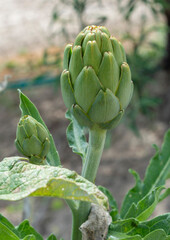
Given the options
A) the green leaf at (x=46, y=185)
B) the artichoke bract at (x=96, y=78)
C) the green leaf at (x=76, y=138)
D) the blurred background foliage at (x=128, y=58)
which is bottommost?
the blurred background foliage at (x=128, y=58)

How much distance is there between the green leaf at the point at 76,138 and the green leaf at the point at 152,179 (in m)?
0.15

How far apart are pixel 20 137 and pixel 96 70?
17 centimetres

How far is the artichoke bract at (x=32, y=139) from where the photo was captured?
60 cm

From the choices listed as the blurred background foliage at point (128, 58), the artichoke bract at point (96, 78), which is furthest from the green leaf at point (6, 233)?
the blurred background foliage at point (128, 58)

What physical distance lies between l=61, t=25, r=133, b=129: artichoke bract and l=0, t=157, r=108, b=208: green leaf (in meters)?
0.11

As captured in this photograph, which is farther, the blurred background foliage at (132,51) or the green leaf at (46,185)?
the blurred background foliage at (132,51)

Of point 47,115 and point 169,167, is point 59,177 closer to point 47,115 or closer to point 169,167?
point 169,167

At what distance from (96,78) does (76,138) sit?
211 millimetres

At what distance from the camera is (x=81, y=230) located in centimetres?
60

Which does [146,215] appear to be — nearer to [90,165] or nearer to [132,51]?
[90,165]

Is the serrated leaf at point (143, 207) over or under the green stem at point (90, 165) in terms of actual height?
under

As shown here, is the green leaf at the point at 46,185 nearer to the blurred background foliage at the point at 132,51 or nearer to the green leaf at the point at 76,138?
the green leaf at the point at 76,138

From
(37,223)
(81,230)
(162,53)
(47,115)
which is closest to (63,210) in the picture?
(37,223)

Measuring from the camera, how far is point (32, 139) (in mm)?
599
